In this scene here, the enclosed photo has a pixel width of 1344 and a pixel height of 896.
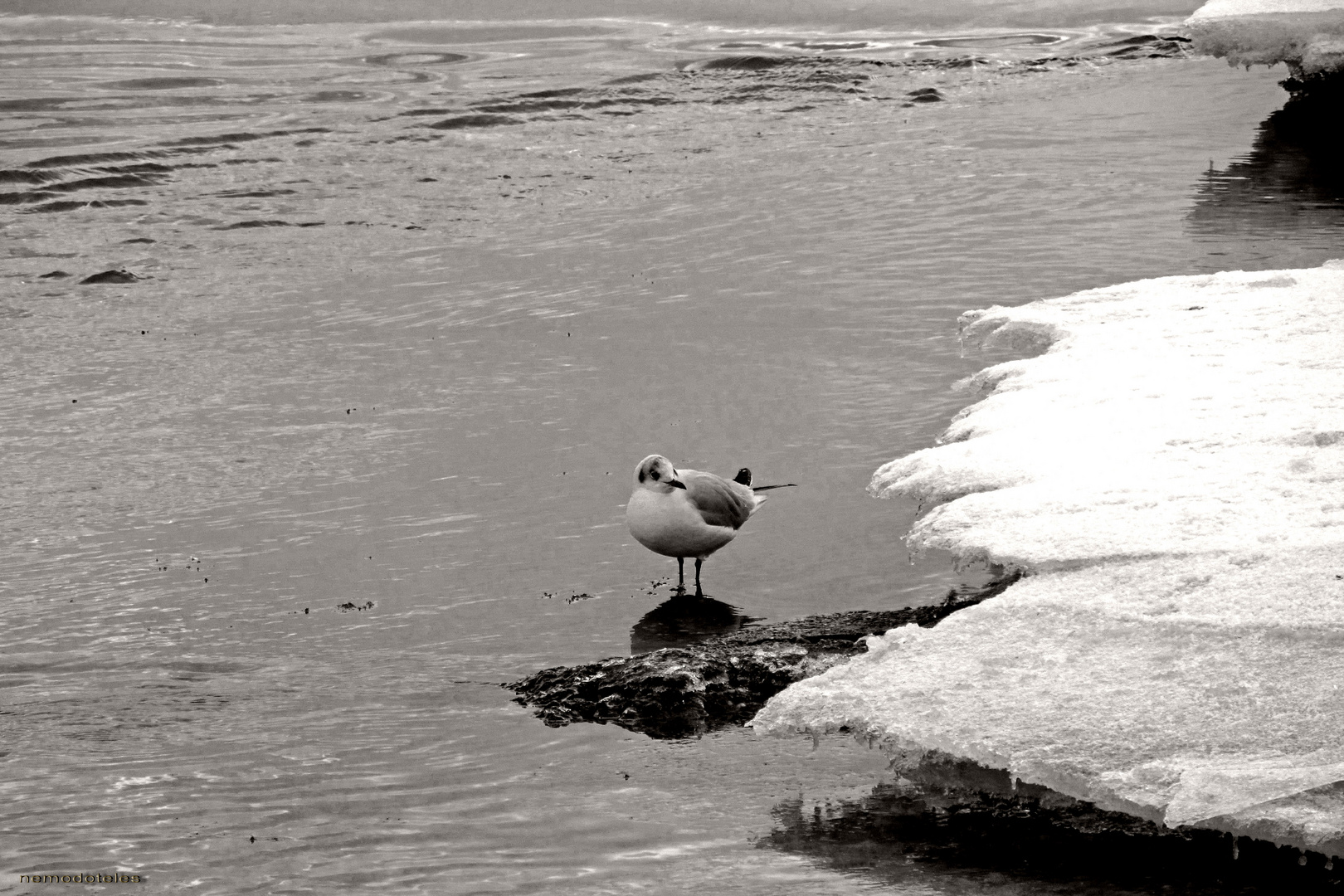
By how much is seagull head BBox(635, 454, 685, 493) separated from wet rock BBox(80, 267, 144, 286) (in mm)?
6193

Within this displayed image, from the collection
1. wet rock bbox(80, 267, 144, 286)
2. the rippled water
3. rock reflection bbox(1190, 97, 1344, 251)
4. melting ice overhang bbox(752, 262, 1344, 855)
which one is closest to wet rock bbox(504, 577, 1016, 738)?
the rippled water

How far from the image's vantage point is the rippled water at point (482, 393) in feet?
15.7

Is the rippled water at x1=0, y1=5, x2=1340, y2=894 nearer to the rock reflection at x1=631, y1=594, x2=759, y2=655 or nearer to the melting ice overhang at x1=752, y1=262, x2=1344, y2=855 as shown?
the rock reflection at x1=631, y1=594, x2=759, y2=655

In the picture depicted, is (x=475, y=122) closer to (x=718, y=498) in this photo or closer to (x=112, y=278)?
(x=112, y=278)

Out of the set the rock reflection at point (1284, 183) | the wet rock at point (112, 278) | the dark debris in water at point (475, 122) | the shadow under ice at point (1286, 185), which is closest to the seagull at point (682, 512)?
the shadow under ice at point (1286, 185)

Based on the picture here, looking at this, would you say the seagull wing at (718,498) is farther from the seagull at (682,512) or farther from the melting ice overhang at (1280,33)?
the melting ice overhang at (1280,33)

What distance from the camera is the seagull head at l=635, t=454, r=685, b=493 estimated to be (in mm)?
6445

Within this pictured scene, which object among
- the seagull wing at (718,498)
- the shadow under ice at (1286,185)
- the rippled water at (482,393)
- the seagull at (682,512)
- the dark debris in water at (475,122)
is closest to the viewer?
the rippled water at (482,393)

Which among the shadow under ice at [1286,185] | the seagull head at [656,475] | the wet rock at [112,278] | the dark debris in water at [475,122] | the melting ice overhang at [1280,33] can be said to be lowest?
the seagull head at [656,475]

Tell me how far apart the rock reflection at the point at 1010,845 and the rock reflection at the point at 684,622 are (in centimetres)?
137

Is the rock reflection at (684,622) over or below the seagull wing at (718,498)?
below

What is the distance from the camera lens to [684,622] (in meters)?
6.11

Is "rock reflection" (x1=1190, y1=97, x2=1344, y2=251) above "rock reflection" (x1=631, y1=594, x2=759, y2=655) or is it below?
above

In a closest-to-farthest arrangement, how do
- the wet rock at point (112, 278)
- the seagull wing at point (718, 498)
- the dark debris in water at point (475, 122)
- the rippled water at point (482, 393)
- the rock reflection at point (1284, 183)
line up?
the rippled water at point (482, 393) → the seagull wing at point (718, 498) → the rock reflection at point (1284, 183) → the wet rock at point (112, 278) → the dark debris in water at point (475, 122)
